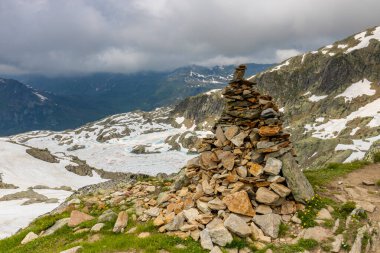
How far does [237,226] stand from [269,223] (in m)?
1.80

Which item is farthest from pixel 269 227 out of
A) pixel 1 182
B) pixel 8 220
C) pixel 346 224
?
pixel 1 182

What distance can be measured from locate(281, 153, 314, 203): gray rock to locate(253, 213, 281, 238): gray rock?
2138 mm

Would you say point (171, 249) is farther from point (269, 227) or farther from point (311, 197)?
point (311, 197)

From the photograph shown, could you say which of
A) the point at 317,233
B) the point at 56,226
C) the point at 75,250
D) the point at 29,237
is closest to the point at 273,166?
the point at 317,233

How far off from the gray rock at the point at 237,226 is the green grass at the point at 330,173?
889cm

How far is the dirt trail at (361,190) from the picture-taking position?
18469 mm

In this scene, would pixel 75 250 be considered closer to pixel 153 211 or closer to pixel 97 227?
pixel 97 227

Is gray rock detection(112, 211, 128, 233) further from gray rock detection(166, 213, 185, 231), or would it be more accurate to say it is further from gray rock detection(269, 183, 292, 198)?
gray rock detection(269, 183, 292, 198)

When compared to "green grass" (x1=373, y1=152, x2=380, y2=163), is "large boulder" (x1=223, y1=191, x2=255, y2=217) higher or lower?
lower

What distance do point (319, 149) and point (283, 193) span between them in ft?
407

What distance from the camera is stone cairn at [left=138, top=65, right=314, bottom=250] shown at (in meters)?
16.8

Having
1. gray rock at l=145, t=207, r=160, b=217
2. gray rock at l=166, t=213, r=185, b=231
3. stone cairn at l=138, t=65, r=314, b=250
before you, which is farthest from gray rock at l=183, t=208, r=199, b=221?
gray rock at l=145, t=207, r=160, b=217

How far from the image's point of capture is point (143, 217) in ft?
64.7

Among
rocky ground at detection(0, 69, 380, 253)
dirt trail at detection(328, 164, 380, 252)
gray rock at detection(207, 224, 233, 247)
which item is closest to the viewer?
gray rock at detection(207, 224, 233, 247)
